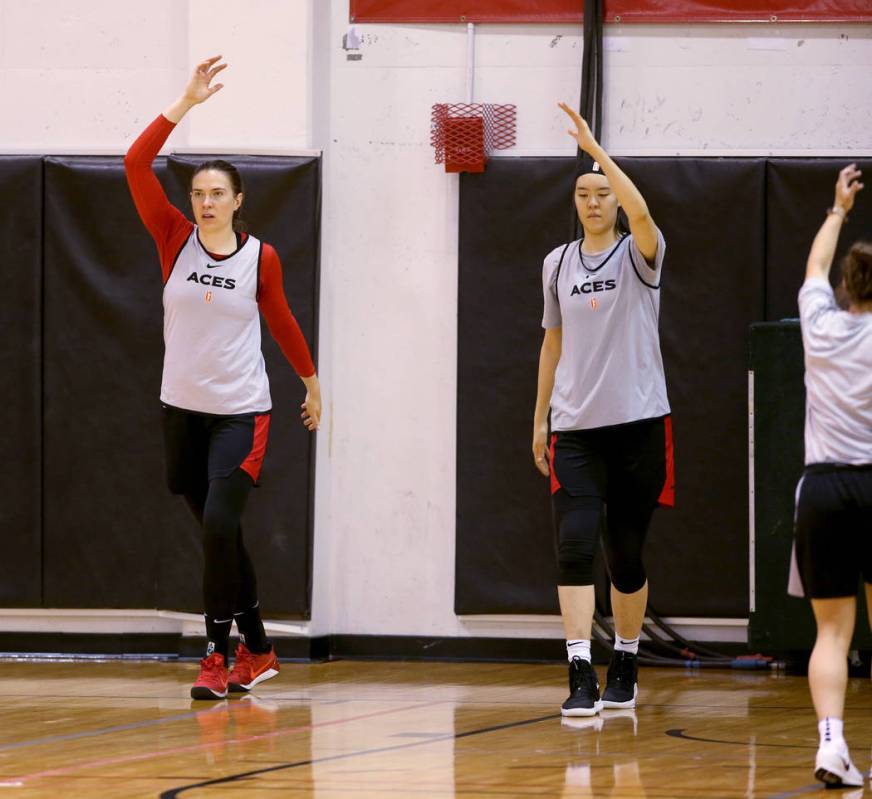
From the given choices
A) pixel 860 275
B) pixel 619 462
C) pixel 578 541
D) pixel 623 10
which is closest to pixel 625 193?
pixel 619 462

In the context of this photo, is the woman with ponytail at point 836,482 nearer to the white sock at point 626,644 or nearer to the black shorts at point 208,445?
the white sock at point 626,644

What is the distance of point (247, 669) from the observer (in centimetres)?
579

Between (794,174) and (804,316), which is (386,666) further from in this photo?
(804,316)

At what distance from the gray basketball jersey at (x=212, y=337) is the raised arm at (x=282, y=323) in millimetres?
55

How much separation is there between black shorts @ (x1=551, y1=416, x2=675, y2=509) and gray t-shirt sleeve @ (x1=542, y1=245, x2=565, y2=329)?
0.41 metres

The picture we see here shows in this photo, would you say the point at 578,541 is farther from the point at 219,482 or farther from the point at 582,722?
the point at 219,482

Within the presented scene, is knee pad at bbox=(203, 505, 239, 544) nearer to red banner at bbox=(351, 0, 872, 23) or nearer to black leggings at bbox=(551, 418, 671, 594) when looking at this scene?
black leggings at bbox=(551, 418, 671, 594)

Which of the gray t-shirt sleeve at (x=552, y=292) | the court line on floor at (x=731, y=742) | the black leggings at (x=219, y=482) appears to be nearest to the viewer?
the court line on floor at (x=731, y=742)

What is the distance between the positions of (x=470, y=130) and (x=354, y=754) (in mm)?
3655

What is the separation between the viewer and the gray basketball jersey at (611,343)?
5113 millimetres

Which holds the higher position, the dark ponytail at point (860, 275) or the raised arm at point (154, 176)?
the raised arm at point (154, 176)

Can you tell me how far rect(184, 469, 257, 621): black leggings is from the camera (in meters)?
5.41

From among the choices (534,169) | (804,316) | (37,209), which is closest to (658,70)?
(534,169)

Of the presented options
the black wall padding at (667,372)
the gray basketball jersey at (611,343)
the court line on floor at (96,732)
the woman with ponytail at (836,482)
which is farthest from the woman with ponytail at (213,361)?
the woman with ponytail at (836,482)
